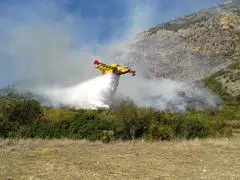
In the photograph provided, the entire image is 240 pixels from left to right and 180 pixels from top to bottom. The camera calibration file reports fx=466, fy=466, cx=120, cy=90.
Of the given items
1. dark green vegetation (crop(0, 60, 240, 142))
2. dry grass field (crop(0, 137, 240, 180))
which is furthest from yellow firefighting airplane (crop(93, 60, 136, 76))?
dry grass field (crop(0, 137, 240, 180))

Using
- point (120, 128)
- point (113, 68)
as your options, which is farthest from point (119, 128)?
point (113, 68)

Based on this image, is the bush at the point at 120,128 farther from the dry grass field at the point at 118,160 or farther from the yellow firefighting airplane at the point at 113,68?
the yellow firefighting airplane at the point at 113,68

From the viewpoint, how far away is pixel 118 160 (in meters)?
16.1

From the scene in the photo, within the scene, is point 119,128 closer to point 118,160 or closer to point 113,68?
point 118,160

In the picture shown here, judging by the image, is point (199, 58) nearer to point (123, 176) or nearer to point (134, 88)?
point (134, 88)

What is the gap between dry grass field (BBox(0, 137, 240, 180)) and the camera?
13344 mm

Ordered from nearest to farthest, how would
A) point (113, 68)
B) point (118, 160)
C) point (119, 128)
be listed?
point (118, 160) → point (119, 128) → point (113, 68)

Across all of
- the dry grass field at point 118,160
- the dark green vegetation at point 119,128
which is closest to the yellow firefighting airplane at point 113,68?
the dark green vegetation at point 119,128

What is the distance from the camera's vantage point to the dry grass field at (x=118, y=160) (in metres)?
13.3

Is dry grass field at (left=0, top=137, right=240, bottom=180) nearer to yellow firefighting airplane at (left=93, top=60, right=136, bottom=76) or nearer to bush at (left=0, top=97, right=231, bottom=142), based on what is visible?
bush at (left=0, top=97, right=231, bottom=142)

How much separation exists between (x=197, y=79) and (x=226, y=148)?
159092 millimetres

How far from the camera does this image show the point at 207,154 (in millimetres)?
18234

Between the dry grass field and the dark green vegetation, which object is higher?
the dark green vegetation

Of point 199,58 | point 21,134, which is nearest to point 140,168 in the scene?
point 21,134
